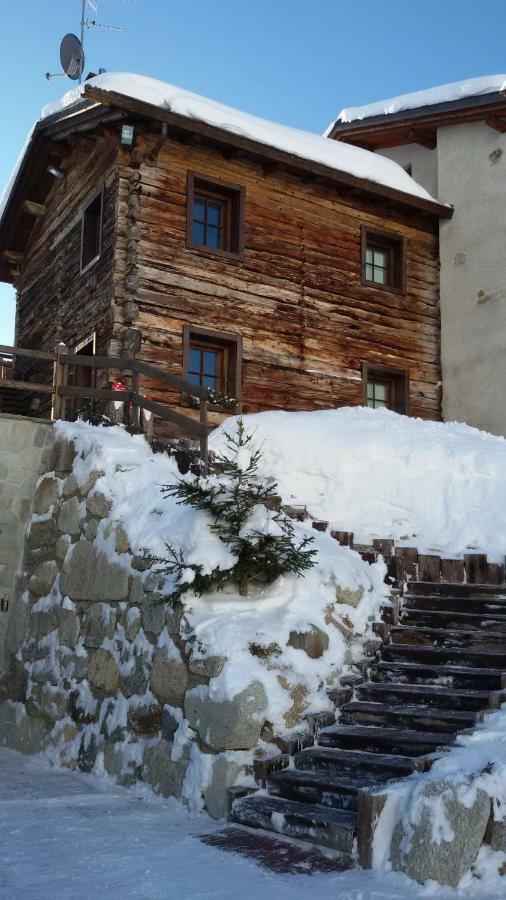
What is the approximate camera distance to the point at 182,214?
12.5 metres

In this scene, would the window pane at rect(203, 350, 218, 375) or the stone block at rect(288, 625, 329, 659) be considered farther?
the window pane at rect(203, 350, 218, 375)

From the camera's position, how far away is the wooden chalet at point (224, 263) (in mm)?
12023

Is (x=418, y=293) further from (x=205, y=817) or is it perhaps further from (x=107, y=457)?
(x=205, y=817)

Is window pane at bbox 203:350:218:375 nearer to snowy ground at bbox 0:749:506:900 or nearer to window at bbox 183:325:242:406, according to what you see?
window at bbox 183:325:242:406

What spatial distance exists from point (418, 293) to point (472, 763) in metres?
12.0

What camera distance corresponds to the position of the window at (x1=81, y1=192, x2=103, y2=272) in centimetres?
1319

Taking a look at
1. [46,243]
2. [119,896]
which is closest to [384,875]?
[119,896]

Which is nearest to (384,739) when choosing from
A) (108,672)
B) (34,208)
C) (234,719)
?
(234,719)

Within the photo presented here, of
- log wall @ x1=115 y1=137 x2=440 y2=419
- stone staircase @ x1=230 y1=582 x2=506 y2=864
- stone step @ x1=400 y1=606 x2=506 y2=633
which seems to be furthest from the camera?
log wall @ x1=115 y1=137 x2=440 y2=419

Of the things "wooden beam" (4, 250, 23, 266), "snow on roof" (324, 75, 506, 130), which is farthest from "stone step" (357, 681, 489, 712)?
"wooden beam" (4, 250, 23, 266)

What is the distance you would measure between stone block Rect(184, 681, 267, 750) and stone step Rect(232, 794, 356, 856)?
0.35 m

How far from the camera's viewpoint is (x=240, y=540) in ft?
19.6

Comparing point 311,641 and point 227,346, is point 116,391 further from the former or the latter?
point 227,346

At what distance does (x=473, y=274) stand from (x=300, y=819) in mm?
12191
